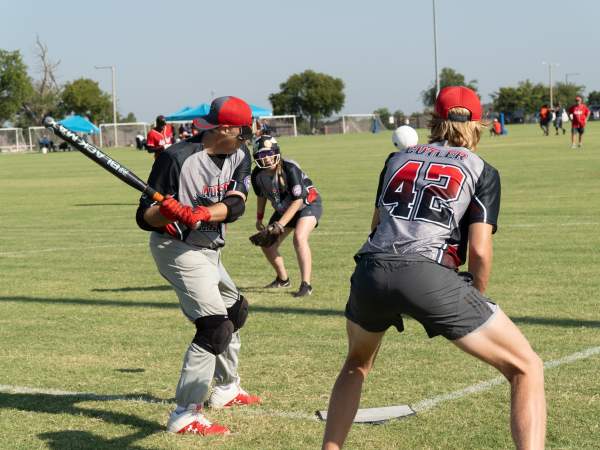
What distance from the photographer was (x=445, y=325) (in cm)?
429

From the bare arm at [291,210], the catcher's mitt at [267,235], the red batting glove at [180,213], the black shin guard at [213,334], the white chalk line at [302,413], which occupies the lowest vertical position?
the white chalk line at [302,413]

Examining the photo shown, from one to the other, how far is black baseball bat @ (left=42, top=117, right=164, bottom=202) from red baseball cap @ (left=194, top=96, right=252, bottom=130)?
1.92 ft

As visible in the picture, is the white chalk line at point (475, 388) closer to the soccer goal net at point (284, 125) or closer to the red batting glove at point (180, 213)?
the red batting glove at point (180, 213)

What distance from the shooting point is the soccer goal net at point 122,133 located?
98.6 meters

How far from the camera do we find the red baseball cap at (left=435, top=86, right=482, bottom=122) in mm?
4566

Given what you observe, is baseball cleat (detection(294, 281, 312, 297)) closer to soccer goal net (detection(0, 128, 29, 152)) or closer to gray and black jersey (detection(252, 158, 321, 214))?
gray and black jersey (detection(252, 158, 321, 214))

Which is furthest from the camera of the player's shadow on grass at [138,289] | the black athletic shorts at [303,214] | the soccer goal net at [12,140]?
the soccer goal net at [12,140]

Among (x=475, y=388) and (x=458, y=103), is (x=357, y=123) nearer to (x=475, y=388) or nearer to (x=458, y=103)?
(x=475, y=388)

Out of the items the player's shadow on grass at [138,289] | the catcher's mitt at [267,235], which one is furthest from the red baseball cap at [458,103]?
the player's shadow on grass at [138,289]

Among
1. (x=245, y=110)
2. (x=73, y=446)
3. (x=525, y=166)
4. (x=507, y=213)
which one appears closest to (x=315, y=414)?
(x=73, y=446)

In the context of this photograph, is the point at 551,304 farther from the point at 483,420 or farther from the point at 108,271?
the point at 108,271

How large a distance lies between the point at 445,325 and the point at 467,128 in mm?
966

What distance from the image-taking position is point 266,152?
389 inches

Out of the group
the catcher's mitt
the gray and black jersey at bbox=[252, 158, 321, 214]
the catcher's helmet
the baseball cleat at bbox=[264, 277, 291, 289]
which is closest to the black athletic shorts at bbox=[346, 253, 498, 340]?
the catcher's mitt
